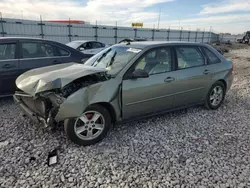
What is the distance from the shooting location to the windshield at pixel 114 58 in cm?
354

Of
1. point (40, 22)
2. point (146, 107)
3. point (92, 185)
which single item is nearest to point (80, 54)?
point (146, 107)

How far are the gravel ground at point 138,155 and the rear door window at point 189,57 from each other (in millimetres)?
1132

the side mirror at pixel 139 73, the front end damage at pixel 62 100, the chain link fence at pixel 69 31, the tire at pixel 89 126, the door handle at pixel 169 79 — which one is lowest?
the tire at pixel 89 126

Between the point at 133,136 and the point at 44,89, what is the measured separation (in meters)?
1.63

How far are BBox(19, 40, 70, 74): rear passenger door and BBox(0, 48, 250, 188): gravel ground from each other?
1363mm

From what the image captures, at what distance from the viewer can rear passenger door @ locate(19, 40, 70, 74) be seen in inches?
195

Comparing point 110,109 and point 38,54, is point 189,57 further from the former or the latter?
point 38,54

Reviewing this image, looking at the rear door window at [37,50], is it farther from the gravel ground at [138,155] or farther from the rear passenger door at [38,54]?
the gravel ground at [138,155]

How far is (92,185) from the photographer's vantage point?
7.89 ft

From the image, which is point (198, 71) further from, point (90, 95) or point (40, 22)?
point (40, 22)

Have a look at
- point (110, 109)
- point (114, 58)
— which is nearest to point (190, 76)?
point (114, 58)

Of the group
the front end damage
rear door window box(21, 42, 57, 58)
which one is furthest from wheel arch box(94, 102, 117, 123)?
rear door window box(21, 42, 57, 58)

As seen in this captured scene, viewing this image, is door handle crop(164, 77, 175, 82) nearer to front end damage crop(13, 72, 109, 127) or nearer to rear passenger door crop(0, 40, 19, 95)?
front end damage crop(13, 72, 109, 127)

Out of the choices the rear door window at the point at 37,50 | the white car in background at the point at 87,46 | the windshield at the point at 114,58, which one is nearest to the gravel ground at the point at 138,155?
the windshield at the point at 114,58
